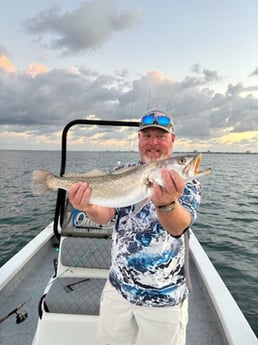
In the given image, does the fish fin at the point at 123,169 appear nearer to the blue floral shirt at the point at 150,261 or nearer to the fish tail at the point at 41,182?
the blue floral shirt at the point at 150,261

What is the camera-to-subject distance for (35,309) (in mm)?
4898

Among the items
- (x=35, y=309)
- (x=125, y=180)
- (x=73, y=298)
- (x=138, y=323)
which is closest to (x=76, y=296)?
(x=73, y=298)

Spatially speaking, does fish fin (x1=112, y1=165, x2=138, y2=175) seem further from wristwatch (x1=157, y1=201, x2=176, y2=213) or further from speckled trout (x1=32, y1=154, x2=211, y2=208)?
wristwatch (x1=157, y1=201, x2=176, y2=213)

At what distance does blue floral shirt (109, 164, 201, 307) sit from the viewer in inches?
97.4

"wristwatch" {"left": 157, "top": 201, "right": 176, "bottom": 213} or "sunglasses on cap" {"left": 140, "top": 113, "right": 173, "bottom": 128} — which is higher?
"sunglasses on cap" {"left": 140, "top": 113, "right": 173, "bottom": 128}

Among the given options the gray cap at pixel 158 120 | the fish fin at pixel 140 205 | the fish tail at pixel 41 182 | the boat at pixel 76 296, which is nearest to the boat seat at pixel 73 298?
the boat at pixel 76 296

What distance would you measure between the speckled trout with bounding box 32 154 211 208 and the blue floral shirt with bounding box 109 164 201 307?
179mm

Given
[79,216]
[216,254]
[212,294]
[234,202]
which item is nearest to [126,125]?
[79,216]

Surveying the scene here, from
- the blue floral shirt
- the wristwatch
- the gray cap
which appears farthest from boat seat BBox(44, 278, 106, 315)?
the gray cap

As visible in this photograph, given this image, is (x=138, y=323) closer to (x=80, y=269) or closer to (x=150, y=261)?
(x=150, y=261)

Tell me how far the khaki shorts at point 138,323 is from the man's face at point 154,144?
1258 mm

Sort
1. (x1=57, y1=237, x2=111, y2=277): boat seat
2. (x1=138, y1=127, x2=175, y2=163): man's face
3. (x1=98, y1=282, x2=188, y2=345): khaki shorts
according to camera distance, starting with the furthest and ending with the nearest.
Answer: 1. (x1=57, y1=237, x2=111, y2=277): boat seat
2. (x1=138, y1=127, x2=175, y2=163): man's face
3. (x1=98, y1=282, x2=188, y2=345): khaki shorts

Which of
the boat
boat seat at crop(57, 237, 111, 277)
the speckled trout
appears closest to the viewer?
the speckled trout

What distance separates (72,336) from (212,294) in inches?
86.5
